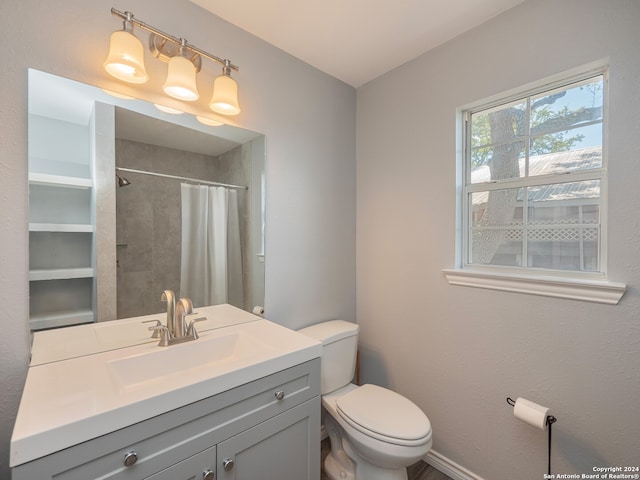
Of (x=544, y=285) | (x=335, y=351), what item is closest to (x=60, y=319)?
(x=335, y=351)

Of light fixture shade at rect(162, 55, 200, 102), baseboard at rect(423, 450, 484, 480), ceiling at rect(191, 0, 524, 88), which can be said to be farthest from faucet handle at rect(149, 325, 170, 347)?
baseboard at rect(423, 450, 484, 480)

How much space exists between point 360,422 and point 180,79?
67.3 inches

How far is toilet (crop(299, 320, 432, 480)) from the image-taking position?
1.22 meters

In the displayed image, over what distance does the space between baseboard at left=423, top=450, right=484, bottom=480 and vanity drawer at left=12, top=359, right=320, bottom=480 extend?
3.57 ft

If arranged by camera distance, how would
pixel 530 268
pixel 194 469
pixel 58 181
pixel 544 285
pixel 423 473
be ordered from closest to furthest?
1. pixel 194 469
2. pixel 58 181
3. pixel 544 285
4. pixel 530 268
5. pixel 423 473

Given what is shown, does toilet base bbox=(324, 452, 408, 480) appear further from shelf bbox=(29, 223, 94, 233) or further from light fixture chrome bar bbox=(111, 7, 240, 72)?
light fixture chrome bar bbox=(111, 7, 240, 72)

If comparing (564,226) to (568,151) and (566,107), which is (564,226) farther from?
(566,107)

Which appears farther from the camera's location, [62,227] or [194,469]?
[62,227]

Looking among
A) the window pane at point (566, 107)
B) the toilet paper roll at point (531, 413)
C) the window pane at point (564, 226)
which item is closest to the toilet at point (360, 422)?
the toilet paper roll at point (531, 413)

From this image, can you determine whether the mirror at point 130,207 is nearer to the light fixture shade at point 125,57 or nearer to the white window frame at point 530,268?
the light fixture shade at point 125,57

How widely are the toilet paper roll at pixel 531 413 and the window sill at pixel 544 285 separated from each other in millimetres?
486

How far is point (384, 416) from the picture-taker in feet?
4.38

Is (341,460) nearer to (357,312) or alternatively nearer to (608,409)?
(357,312)

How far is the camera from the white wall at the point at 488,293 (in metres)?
1.09
